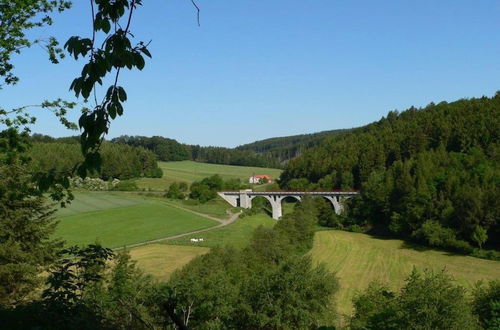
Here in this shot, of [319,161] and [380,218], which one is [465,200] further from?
[319,161]

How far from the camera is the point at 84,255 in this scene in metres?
7.01

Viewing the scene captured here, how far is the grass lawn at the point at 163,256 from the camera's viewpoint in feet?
117

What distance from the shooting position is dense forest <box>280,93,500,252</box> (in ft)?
153

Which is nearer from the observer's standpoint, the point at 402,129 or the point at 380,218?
the point at 380,218

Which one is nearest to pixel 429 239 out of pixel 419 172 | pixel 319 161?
pixel 419 172

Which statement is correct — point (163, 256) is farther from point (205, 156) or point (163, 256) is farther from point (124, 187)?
point (205, 156)

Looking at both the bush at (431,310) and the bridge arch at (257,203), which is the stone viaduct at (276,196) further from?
the bush at (431,310)

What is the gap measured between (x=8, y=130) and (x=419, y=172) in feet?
192

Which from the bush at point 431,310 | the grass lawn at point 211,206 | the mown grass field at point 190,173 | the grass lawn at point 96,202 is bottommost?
the grass lawn at point 211,206

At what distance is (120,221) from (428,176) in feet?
140

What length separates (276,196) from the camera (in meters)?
80.1

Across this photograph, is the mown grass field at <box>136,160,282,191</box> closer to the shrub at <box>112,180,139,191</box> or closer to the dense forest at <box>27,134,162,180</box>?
the dense forest at <box>27,134,162,180</box>

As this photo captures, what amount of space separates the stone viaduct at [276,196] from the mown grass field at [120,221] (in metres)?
16.8

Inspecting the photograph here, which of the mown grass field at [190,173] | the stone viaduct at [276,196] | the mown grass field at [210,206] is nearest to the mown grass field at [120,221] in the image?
the mown grass field at [210,206]
